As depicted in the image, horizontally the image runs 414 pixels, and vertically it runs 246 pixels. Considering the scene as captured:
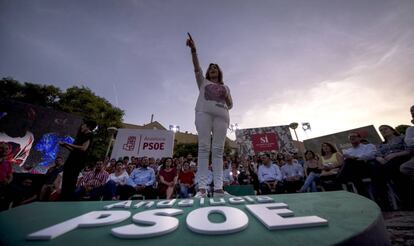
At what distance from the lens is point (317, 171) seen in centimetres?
460

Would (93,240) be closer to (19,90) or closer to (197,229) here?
(197,229)

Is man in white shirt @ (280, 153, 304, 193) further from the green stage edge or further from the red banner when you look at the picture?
the red banner

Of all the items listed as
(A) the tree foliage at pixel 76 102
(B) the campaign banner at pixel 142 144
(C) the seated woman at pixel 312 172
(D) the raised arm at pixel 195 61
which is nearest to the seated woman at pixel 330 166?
(C) the seated woman at pixel 312 172

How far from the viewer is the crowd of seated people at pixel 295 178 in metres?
2.87

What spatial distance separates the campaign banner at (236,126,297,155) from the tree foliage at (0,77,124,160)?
14.8 meters

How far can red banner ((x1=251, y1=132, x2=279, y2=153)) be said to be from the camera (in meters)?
15.0

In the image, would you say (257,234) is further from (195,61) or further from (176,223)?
(195,61)

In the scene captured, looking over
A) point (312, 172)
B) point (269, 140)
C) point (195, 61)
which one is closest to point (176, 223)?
point (195, 61)

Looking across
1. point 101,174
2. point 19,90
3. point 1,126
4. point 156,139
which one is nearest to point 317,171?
point 101,174

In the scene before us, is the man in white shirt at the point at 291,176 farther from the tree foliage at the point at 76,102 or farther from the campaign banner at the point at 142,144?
the tree foliage at the point at 76,102

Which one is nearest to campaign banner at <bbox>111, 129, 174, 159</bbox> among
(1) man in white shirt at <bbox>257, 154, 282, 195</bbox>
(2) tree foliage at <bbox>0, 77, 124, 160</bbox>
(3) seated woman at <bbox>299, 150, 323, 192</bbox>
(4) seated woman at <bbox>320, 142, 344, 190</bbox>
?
(1) man in white shirt at <bbox>257, 154, 282, 195</bbox>

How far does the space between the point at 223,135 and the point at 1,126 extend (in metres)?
12.6

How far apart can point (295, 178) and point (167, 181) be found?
3.76 m

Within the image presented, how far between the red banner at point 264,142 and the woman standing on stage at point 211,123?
45.1ft
